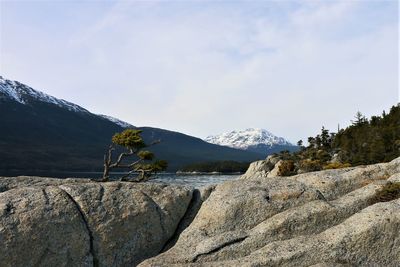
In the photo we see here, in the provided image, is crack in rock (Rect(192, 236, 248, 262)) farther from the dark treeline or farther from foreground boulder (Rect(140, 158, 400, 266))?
the dark treeline

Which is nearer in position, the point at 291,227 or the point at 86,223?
the point at 291,227

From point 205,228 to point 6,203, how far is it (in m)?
7.99

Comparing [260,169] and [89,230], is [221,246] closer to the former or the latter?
[89,230]

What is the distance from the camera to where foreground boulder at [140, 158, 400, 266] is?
607 inches

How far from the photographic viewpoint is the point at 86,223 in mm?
17391

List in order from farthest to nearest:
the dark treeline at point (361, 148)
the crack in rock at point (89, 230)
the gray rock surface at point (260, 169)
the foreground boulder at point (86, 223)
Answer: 1. the gray rock surface at point (260, 169)
2. the dark treeline at point (361, 148)
3. the crack in rock at point (89, 230)
4. the foreground boulder at point (86, 223)

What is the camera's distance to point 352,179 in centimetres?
2086

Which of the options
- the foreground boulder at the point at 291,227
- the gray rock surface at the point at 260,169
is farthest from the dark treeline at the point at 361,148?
the foreground boulder at the point at 291,227

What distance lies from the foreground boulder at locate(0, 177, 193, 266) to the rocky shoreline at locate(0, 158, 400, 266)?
4cm

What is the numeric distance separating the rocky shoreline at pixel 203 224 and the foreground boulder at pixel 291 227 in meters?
0.04

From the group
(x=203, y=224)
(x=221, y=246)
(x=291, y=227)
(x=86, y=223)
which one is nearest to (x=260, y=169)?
(x=203, y=224)

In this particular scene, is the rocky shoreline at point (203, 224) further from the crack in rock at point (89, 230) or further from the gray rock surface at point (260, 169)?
the gray rock surface at point (260, 169)

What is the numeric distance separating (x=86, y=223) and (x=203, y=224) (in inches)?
190

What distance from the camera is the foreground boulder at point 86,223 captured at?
16156 mm
